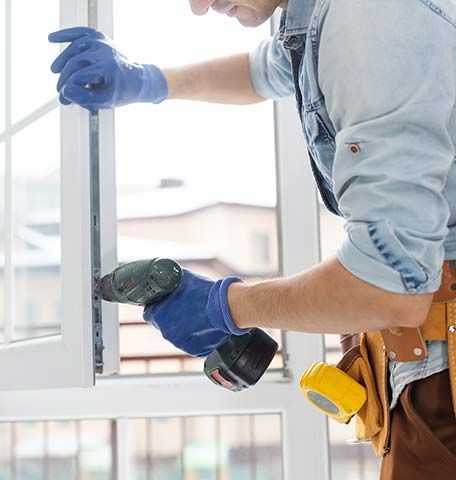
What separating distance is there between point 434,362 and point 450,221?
194mm

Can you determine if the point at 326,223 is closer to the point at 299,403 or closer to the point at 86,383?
the point at 299,403

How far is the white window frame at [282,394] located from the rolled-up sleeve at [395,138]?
0.78 metres

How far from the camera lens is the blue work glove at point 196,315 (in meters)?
1.21

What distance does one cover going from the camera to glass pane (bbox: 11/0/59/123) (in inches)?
57.3

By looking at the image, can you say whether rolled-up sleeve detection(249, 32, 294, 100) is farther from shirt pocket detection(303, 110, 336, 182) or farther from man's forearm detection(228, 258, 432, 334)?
man's forearm detection(228, 258, 432, 334)

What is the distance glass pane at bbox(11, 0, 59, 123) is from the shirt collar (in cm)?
45

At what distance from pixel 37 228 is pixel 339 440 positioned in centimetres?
84

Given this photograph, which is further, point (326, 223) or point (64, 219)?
point (326, 223)

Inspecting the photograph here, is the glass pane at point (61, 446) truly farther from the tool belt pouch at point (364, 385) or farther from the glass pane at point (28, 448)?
the tool belt pouch at point (364, 385)

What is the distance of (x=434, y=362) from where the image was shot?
116 centimetres

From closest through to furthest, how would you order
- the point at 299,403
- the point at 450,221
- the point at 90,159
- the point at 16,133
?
the point at 450,221, the point at 90,159, the point at 16,133, the point at 299,403

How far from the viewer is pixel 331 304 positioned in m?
1.06

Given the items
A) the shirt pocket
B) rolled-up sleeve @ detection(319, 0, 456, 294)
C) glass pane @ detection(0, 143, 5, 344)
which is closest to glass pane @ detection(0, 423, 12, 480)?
glass pane @ detection(0, 143, 5, 344)

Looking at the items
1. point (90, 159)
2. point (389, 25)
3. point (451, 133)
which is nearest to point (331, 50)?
point (389, 25)
